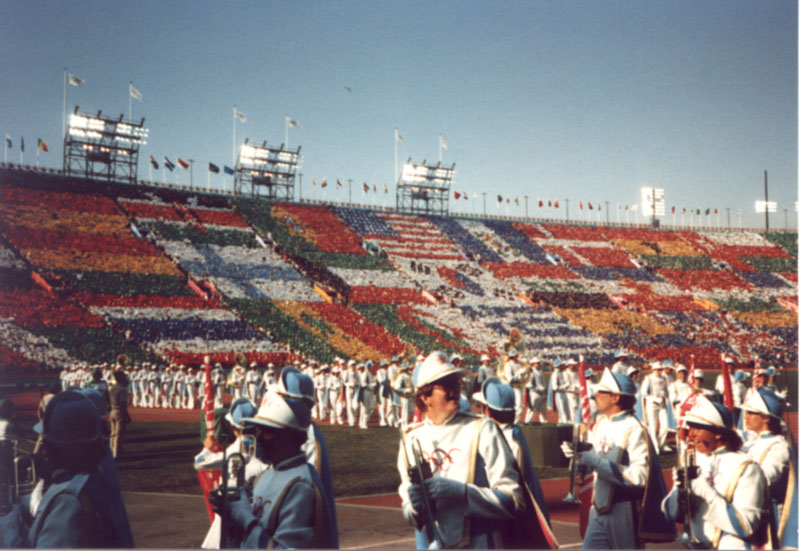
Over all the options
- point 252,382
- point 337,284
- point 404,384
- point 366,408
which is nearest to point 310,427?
point 404,384

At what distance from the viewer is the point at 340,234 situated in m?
45.2

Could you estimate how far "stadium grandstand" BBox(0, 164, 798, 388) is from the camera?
29.2 metres

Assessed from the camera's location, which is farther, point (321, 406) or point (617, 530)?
point (321, 406)

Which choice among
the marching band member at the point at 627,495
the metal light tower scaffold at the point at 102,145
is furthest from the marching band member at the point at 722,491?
the metal light tower scaffold at the point at 102,145

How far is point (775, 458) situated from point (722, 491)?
0.69 metres

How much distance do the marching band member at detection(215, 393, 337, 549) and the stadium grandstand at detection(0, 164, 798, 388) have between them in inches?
894

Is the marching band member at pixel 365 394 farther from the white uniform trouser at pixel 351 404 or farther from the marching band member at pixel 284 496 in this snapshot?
the marching band member at pixel 284 496

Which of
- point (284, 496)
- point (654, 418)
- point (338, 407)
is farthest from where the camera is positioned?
point (338, 407)

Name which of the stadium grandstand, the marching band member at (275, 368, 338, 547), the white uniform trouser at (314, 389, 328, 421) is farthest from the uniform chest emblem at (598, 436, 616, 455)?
the stadium grandstand

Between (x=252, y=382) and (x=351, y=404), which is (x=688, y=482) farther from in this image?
(x=252, y=382)

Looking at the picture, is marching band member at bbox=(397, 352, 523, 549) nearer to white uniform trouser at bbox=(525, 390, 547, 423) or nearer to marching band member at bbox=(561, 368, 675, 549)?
marching band member at bbox=(561, 368, 675, 549)

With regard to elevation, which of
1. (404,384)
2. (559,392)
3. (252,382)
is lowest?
(252,382)

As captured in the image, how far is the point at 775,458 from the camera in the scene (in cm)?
414

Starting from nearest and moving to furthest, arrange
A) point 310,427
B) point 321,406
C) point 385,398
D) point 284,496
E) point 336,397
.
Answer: point 284,496 → point 310,427 → point 385,398 → point 336,397 → point 321,406
